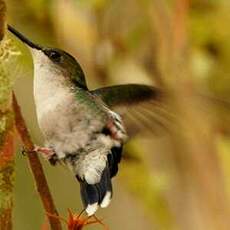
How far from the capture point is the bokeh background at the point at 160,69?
285 centimetres

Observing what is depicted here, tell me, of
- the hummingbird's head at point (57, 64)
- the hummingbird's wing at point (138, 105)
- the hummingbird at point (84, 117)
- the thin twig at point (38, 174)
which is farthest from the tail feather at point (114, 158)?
the thin twig at point (38, 174)

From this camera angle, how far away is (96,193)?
80.9 inches

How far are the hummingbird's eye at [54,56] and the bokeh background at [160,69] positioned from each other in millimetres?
443

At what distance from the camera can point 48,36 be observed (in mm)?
3422

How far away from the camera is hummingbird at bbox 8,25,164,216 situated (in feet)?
7.02

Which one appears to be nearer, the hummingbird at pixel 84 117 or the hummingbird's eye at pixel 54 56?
the hummingbird at pixel 84 117

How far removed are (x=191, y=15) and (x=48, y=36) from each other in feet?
2.06

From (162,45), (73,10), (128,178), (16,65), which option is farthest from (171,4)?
(16,65)

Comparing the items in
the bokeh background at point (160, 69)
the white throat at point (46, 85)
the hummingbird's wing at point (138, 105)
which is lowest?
the bokeh background at point (160, 69)

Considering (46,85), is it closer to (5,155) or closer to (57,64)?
(57,64)

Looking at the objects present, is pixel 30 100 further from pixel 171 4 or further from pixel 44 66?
pixel 44 66

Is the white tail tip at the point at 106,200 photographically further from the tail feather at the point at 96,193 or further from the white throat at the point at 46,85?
the white throat at the point at 46,85

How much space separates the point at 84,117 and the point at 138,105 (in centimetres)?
18

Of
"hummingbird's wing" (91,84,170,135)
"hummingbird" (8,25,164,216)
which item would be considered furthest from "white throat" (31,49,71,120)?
"hummingbird's wing" (91,84,170,135)
